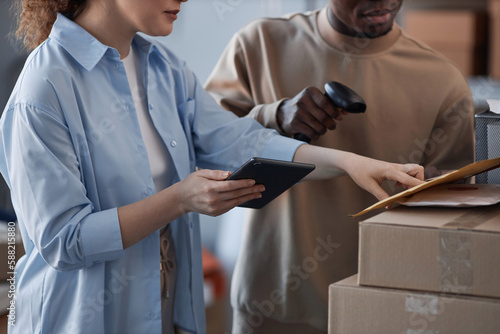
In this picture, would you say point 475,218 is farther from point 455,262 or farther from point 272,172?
point 272,172

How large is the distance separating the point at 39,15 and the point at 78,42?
14cm

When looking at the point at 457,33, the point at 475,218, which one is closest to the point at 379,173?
A: the point at 475,218

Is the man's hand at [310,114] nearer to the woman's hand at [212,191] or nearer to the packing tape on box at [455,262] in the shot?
the woman's hand at [212,191]

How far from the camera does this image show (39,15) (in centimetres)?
116

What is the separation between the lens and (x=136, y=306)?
1.11 meters

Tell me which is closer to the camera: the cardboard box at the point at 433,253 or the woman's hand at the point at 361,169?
the cardboard box at the point at 433,253

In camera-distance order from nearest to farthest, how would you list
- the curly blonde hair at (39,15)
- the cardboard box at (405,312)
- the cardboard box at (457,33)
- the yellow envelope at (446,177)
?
the cardboard box at (405,312), the yellow envelope at (446,177), the curly blonde hair at (39,15), the cardboard box at (457,33)

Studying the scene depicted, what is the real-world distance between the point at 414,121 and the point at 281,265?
1.38 feet

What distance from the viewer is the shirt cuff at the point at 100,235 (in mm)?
1000

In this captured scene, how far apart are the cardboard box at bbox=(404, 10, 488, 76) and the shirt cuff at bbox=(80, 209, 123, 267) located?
2.95 metres

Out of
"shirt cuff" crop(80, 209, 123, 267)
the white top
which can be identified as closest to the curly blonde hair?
the white top

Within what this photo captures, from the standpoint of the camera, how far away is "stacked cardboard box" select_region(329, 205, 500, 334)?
76 centimetres

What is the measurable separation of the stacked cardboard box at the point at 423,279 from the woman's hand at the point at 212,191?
0.25m

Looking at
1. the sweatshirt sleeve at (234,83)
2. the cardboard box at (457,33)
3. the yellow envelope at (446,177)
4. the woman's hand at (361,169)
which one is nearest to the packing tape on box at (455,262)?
the yellow envelope at (446,177)
